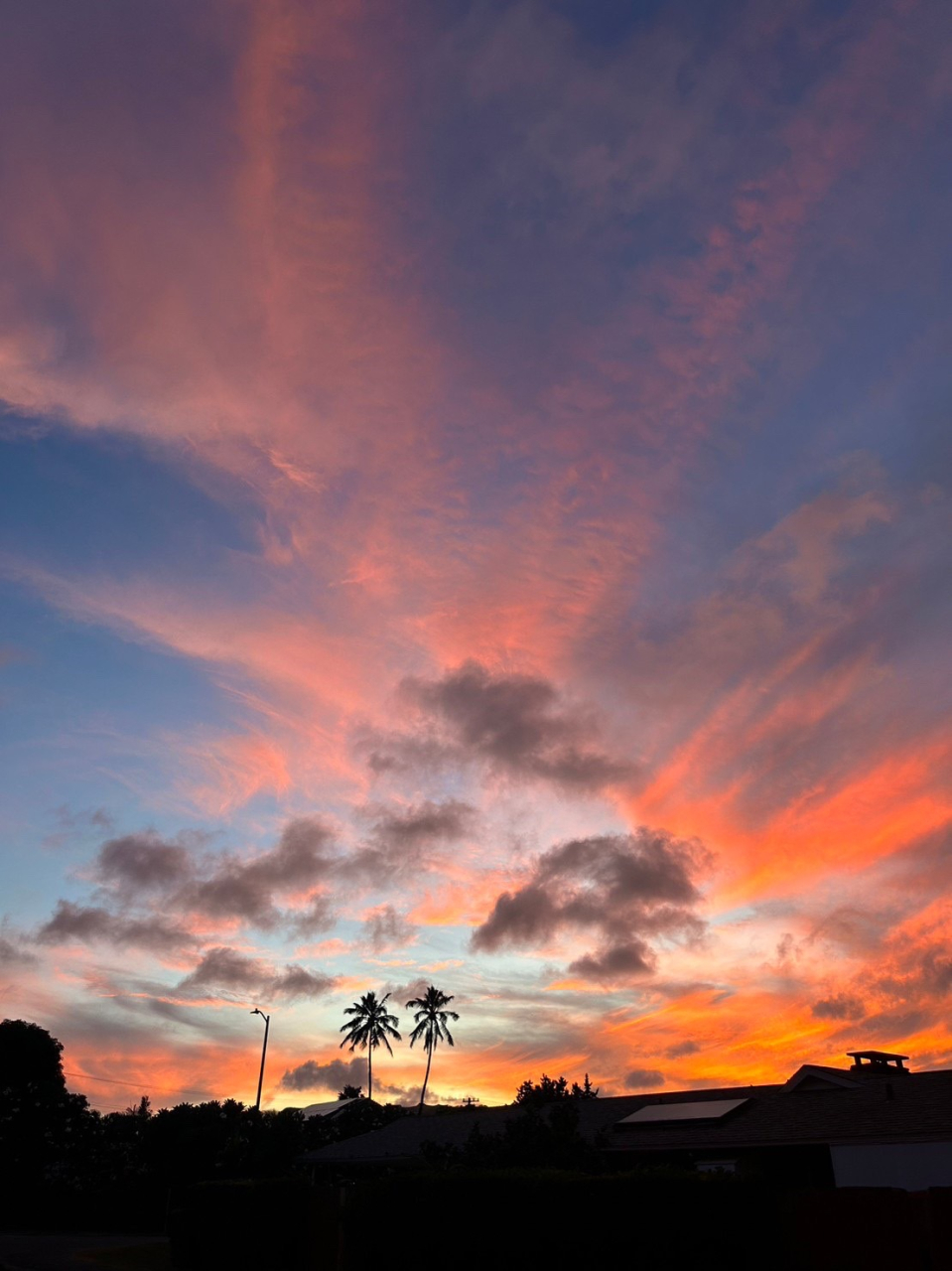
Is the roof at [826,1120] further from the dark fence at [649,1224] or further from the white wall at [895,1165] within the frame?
the dark fence at [649,1224]

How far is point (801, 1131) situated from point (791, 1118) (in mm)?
1981

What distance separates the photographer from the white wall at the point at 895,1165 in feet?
82.1

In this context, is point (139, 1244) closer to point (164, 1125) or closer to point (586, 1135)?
point (164, 1125)

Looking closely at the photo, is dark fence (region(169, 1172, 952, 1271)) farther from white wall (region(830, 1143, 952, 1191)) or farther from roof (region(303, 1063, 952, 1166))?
roof (region(303, 1063, 952, 1166))

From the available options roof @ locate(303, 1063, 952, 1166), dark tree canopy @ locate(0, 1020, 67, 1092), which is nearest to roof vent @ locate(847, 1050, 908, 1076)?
roof @ locate(303, 1063, 952, 1166)

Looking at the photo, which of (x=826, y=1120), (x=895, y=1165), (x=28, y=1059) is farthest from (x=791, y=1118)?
(x=28, y=1059)

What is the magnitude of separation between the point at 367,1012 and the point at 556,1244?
314ft

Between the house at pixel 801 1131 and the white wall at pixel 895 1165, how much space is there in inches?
1.0

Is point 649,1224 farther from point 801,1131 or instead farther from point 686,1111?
point 686,1111

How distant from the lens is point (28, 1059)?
8231 cm

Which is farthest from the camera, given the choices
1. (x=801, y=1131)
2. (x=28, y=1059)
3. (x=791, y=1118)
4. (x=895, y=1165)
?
(x=28, y=1059)

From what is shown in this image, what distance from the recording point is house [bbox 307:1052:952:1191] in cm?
2595

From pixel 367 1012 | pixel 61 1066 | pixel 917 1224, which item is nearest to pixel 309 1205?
pixel 917 1224

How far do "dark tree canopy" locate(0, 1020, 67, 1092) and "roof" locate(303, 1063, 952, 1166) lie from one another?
52.5 metres
